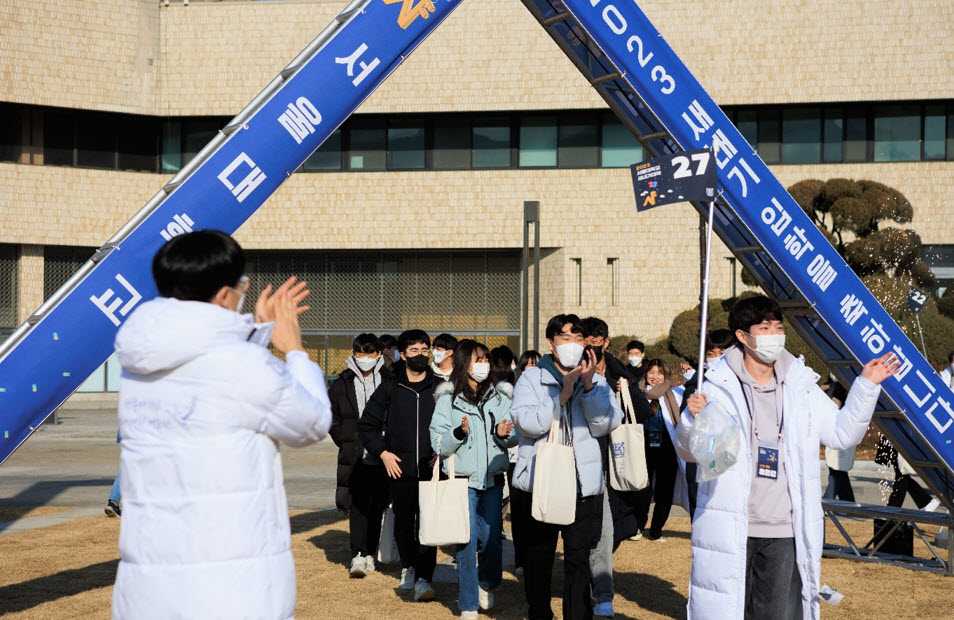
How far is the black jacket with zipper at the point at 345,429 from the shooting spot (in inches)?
373

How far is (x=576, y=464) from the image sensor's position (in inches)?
271

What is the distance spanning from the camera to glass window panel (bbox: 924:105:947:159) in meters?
32.8

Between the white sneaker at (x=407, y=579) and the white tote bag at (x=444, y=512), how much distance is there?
1.08 meters

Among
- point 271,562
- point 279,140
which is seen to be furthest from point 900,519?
point 271,562

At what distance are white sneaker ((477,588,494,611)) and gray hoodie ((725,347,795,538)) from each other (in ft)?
10.1

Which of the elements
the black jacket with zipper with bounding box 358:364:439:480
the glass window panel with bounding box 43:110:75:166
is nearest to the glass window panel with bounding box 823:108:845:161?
the glass window panel with bounding box 43:110:75:166

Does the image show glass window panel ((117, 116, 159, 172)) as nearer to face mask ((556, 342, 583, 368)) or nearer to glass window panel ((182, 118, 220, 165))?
glass window panel ((182, 118, 220, 165))

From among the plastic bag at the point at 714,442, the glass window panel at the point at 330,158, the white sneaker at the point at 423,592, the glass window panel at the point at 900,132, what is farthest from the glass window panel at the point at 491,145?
the plastic bag at the point at 714,442

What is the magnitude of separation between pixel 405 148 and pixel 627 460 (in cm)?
2816

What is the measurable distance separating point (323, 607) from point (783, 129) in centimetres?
2865

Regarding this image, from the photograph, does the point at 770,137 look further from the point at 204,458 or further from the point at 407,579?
the point at 204,458

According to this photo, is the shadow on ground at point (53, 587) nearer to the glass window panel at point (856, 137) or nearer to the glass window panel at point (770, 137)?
the glass window panel at point (770, 137)

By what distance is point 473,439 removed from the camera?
320 inches

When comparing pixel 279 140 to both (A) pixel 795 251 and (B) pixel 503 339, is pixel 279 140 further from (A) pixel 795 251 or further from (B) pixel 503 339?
(B) pixel 503 339
